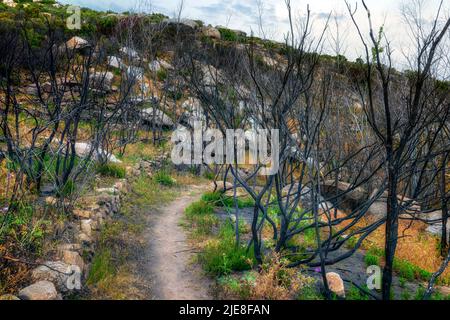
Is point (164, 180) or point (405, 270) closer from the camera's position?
point (405, 270)

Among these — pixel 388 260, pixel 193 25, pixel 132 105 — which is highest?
pixel 193 25

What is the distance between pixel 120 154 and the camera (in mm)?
11641

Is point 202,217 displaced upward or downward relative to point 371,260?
upward

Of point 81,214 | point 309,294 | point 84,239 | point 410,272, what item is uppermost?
A: point 81,214

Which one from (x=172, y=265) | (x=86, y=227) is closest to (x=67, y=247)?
(x=86, y=227)

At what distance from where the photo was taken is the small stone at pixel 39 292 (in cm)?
366

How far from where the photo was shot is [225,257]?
5.25 meters

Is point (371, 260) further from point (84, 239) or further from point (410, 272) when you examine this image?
point (84, 239)

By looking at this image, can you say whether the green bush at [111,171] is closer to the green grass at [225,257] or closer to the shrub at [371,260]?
the green grass at [225,257]

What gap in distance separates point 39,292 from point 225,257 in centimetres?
227

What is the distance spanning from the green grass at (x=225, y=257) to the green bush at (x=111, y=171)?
4.06m
